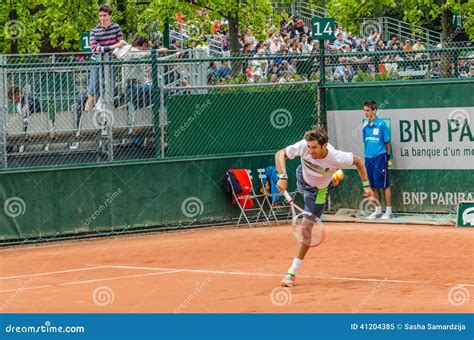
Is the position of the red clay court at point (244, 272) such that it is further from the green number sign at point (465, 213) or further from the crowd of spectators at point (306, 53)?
the crowd of spectators at point (306, 53)

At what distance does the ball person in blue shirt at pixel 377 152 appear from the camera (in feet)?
62.4

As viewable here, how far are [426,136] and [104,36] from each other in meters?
5.78

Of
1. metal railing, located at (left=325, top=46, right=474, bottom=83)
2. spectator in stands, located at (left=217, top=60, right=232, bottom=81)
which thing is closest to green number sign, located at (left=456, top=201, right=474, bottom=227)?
metal railing, located at (left=325, top=46, right=474, bottom=83)

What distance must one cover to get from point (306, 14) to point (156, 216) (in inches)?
768

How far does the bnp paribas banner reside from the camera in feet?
61.0

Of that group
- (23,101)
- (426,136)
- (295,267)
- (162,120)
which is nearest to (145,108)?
(162,120)

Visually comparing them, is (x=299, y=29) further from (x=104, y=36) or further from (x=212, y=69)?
(x=104, y=36)

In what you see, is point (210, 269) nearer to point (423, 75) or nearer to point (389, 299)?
point (389, 299)

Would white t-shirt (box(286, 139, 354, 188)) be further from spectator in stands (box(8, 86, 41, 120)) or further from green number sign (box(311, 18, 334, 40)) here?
green number sign (box(311, 18, 334, 40))

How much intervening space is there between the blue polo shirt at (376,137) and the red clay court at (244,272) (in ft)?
4.23

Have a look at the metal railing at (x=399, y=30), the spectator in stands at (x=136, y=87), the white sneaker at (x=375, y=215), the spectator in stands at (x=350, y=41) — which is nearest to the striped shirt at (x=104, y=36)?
the spectator in stands at (x=136, y=87)

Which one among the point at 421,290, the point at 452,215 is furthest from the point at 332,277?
the point at 452,215

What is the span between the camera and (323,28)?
64.9 feet

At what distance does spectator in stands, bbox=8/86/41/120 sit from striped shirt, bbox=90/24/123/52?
1649mm
